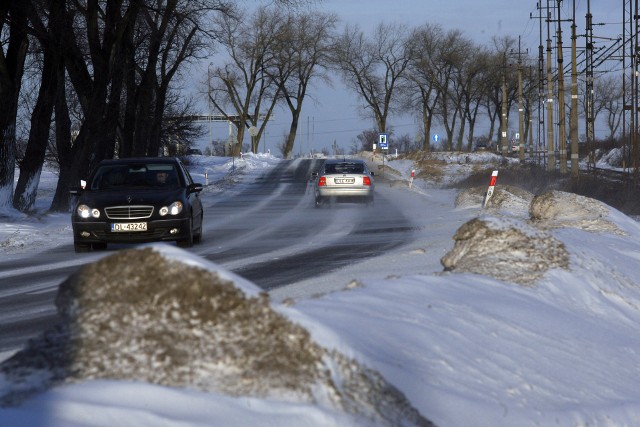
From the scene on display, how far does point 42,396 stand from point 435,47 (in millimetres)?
93226

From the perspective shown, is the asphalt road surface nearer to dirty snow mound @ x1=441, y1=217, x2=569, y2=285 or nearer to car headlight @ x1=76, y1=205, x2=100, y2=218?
car headlight @ x1=76, y1=205, x2=100, y2=218

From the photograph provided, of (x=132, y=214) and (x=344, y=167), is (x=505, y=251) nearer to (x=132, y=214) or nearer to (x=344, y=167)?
(x=132, y=214)

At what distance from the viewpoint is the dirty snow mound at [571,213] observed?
1526 cm

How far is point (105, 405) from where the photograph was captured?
430 cm

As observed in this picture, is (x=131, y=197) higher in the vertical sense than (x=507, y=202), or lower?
higher

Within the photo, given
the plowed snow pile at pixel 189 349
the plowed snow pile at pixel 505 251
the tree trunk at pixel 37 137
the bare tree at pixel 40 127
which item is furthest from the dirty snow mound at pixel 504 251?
the tree trunk at pixel 37 137

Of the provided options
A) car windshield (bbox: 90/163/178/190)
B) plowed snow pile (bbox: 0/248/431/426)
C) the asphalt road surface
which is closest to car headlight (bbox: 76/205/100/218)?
the asphalt road surface

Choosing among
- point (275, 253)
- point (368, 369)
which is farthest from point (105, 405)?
point (275, 253)

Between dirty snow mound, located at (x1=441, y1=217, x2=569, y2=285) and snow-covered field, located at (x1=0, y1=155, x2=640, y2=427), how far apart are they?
14 millimetres

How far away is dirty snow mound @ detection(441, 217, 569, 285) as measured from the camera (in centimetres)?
888

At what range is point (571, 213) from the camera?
54.3 feet

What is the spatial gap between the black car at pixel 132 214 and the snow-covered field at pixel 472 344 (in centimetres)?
549

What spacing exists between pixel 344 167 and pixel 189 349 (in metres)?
27.6

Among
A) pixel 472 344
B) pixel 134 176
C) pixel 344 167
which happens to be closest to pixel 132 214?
pixel 134 176
